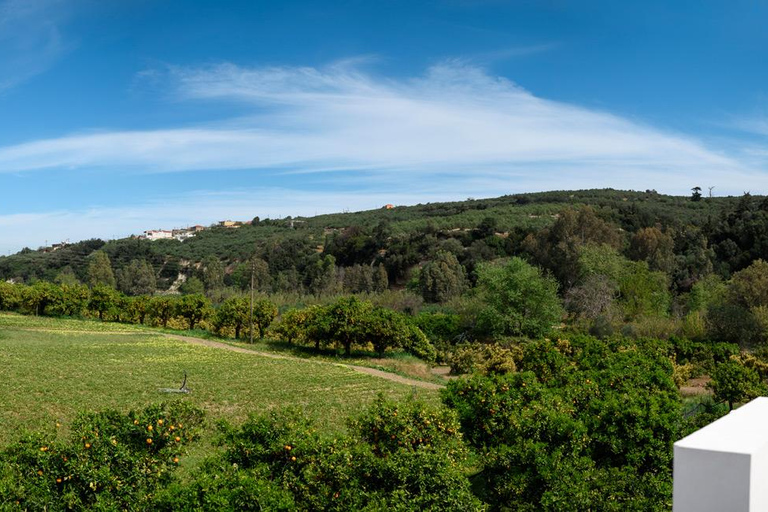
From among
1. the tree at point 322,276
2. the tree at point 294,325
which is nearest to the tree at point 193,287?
the tree at point 322,276

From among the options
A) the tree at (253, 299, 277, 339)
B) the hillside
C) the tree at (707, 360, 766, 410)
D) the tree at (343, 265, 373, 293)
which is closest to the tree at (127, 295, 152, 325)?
the tree at (253, 299, 277, 339)

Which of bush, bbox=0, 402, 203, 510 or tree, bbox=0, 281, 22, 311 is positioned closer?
bush, bbox=0, 402, 203, 510

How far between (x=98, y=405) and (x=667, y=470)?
48.5 feet

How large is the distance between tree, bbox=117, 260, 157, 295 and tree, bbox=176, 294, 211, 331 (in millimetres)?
36230

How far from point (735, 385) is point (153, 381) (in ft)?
59.4

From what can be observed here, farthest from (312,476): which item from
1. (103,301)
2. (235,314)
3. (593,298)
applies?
(103,301)

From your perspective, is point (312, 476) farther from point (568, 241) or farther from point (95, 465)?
point (568, 241)

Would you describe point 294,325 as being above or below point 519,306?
below

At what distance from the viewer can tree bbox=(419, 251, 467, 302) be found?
57.6 m

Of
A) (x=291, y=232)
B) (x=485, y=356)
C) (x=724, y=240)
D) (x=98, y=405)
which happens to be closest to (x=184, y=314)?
(x=485, y=356)

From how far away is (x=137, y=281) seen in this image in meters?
78.5

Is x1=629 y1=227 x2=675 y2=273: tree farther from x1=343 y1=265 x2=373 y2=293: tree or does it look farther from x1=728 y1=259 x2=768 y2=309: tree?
x1=343 y1=265 x2=373 y2=293: tree

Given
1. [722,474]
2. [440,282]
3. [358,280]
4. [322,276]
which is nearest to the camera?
[722,474]

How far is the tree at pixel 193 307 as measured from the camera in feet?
142
